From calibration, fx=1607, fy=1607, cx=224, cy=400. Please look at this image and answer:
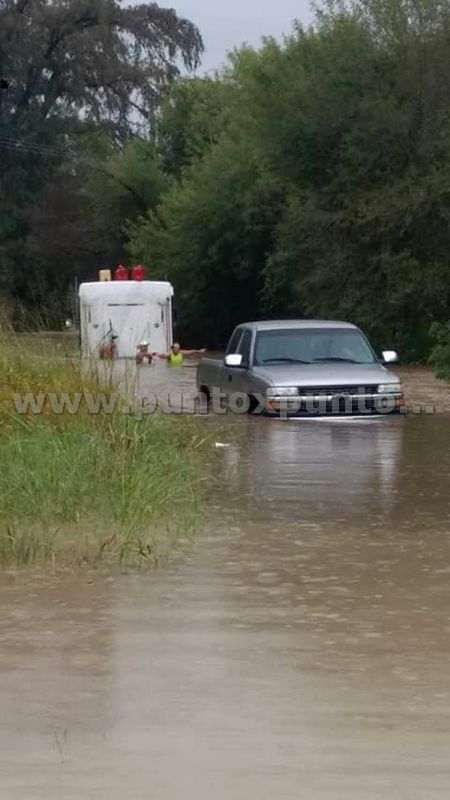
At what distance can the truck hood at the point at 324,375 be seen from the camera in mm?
18781

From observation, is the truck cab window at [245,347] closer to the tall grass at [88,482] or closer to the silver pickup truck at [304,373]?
Result: the silver pickup truck at [304,373]

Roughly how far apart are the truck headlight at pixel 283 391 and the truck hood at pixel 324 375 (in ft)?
0.16

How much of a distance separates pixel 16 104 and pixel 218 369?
129 ft

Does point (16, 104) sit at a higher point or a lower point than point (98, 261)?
higher

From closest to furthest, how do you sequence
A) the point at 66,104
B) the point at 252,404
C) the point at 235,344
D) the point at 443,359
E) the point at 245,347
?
the point at 252,404
the point at 245,347
the point at 235,344
the point at 443,359
the point at 66,104

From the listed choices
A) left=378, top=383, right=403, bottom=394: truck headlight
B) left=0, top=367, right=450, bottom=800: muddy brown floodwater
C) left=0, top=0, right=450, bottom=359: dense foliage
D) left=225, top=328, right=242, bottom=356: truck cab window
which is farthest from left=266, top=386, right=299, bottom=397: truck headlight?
left=0, top=0, right=450, bottom=359: dense foliage

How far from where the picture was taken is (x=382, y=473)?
15195 mm

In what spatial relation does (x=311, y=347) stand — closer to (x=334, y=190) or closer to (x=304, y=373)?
(x=304, y=373)

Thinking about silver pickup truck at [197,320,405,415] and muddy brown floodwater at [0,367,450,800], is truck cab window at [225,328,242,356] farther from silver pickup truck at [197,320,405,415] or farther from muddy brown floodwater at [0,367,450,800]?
muddy brown floodwater at [0,367,450,800]

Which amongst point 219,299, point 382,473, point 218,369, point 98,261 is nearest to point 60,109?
point 98,261

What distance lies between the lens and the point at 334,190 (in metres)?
36.9

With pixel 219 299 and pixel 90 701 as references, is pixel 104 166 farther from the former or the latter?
pixel 90 701

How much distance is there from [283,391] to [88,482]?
7291 mm

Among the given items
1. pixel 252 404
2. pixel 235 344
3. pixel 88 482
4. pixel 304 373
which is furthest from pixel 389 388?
pixel 88 482
